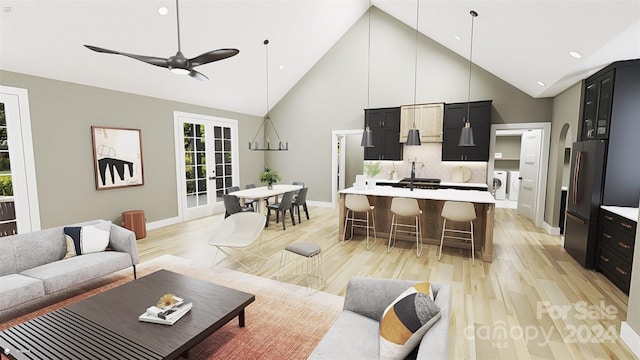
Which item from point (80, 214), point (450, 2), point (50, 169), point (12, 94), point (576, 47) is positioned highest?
point (450, 2)

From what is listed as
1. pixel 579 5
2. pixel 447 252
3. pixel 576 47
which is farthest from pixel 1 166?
pixel 576 47

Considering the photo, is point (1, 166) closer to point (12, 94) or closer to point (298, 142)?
point (12, 94)

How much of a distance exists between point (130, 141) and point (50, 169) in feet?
4.31

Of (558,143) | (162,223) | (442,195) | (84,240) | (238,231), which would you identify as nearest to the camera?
(84,240)

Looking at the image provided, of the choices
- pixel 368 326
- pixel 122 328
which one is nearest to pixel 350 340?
pixel 368 326

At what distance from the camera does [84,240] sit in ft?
10.9

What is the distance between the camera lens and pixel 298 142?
8.55 metres

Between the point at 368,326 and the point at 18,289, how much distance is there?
3.03m

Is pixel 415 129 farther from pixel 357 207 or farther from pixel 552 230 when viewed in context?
pixel 552 230

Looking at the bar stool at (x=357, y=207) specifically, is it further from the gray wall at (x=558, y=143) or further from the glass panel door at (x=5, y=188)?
the glass panel door at (x=5, y=188)

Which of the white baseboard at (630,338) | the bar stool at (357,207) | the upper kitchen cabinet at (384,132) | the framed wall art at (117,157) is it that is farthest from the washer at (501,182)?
the framed wall art at (117,157)

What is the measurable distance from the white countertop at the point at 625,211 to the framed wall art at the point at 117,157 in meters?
7.31

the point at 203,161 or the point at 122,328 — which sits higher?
the point at 203,161

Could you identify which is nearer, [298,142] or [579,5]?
[579,5]
